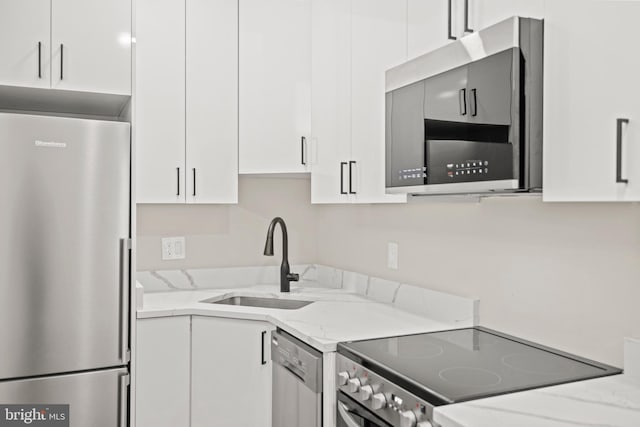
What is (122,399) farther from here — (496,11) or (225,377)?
(496,11)

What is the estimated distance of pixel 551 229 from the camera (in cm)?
181

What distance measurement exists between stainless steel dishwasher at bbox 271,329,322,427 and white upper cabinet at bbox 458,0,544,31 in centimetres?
118

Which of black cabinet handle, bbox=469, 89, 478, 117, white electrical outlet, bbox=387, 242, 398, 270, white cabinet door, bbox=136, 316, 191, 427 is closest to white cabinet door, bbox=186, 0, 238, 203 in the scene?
white cabinet door, bbox=136, 316, 191, 427

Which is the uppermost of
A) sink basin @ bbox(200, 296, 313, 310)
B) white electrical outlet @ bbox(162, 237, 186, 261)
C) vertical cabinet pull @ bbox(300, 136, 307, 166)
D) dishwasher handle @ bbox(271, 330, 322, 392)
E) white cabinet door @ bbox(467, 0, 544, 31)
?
white cabinet door @ bbox(467, 0, 544, 31)

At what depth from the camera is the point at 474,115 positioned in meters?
1.62

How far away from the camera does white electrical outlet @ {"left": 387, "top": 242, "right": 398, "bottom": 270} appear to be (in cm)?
263

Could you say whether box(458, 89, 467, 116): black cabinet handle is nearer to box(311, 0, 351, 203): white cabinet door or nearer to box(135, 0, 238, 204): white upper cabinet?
box(311, 0, 351, 203): white cabinet door

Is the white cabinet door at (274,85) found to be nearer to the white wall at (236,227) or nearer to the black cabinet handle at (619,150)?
the white wall at (236,227)

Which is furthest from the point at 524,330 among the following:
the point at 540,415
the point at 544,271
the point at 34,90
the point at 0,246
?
the point at 34,90

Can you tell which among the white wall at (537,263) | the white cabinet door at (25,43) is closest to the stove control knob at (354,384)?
the white wall at (537,263)

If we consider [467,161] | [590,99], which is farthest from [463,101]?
[590,99]

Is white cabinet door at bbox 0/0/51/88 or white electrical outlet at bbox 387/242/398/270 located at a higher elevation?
white cabinet door at bbox 0/0/51/88

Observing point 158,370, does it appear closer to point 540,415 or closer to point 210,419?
point 210,419

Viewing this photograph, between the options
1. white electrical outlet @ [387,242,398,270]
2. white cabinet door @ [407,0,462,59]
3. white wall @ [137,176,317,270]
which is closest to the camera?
white cabinet door @ [407,0,462,59]
